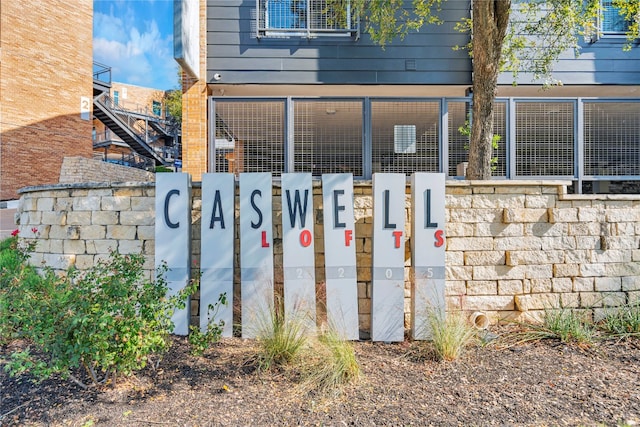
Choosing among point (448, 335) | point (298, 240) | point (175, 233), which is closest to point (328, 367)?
point (448, 335)

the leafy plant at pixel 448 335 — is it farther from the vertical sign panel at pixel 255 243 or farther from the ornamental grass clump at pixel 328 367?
the vertical sign panel at pixel 255 243

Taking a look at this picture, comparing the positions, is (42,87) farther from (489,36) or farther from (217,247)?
(489,36)

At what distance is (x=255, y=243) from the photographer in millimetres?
3625

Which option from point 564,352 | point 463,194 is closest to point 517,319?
point 564,352

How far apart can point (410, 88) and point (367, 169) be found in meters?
1.82

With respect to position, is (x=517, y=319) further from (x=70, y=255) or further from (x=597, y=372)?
(x=70, y=255)

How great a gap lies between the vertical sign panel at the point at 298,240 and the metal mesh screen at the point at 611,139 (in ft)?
18.9

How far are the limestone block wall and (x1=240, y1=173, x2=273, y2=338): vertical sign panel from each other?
0.80ft

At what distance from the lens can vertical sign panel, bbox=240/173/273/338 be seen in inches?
141

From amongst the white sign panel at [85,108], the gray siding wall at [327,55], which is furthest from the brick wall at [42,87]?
the gray siding wall at [327,55]

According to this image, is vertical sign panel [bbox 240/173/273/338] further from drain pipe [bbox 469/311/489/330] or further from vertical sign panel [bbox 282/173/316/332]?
drain pipe [bbox 469/311/489/330]

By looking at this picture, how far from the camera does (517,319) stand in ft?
12.8

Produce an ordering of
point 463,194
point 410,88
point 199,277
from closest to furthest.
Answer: point 199,277 < point 463,194 < point 410,88

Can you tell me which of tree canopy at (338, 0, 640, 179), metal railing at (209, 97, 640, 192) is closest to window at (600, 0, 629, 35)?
tree canopy at (338, 0, 640, 179)
